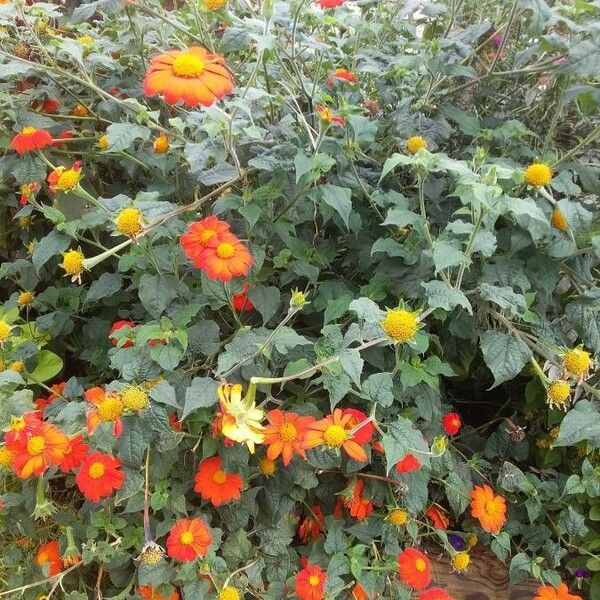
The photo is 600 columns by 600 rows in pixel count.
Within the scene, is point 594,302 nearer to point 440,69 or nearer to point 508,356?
point 508,356

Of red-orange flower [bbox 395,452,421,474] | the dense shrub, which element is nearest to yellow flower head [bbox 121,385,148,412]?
the dense shrub

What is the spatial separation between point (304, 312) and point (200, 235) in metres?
0.36

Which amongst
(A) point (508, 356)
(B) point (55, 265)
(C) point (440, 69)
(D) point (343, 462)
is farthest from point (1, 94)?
(A) point (508, 356)

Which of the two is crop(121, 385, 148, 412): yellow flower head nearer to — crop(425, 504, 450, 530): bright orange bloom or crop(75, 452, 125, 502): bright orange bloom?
crop(75, 452, 125, 502): bright orange bloom

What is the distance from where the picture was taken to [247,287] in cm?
117

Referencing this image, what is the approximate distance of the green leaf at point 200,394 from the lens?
93 cm

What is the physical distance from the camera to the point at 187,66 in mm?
930

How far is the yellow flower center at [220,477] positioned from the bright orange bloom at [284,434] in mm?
115

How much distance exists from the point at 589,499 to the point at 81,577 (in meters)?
1.01

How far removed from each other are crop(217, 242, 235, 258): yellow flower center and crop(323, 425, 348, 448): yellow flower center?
12.4 inches

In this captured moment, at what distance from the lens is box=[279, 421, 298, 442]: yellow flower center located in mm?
1003

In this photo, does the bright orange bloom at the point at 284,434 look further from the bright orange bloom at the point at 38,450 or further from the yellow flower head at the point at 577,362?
the yellow flower head at the point at 577,362

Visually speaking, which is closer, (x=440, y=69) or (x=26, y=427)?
(x=26, y=427)

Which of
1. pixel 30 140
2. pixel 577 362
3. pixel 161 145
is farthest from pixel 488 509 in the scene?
pixel 30 140
